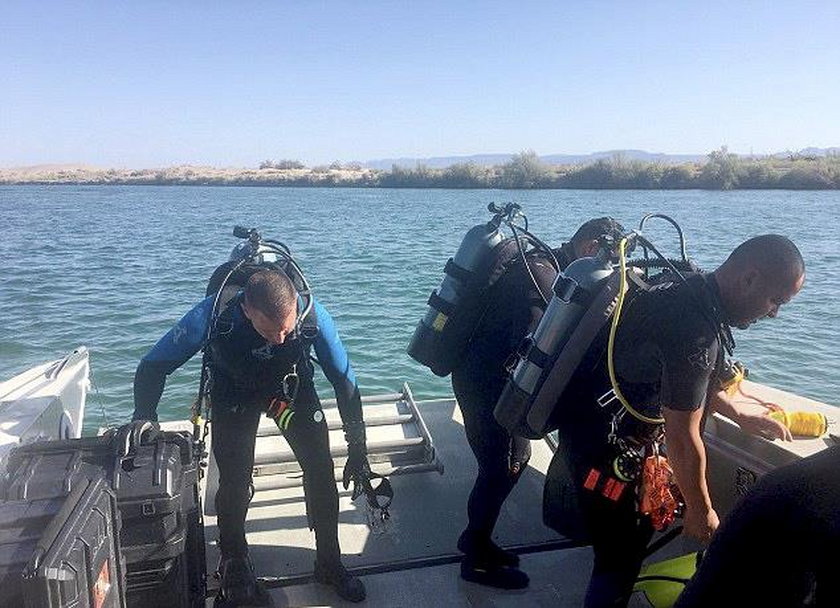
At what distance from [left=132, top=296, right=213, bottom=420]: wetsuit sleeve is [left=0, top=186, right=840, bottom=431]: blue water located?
2.82 metres

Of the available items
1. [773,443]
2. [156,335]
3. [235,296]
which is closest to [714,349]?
[773,443]

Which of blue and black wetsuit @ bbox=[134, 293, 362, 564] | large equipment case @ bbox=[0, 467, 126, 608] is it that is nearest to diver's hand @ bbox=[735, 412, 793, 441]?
blue and black wetsuit @ bbox=[134, 293, 362, 564]

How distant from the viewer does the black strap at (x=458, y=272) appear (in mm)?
2766

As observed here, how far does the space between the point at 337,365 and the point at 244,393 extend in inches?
15.0

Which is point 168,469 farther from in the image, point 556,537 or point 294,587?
point 556,537

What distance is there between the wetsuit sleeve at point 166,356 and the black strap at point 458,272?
97 centimetres

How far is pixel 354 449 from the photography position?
281 cm

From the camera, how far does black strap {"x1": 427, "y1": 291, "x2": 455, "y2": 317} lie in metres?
2.79

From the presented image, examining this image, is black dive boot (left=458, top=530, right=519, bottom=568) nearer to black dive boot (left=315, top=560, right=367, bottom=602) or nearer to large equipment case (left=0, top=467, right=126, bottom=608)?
black dive boot (left=315, top=560, right=367, bottom=602)

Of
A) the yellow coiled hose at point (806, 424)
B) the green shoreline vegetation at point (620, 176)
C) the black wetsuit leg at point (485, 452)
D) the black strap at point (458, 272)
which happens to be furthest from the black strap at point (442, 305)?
the green shoreline vegetation at point (620, 176)

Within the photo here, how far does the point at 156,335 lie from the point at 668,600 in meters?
8.42

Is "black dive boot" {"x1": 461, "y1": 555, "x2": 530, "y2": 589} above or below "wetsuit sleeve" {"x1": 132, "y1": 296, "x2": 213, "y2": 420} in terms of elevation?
below

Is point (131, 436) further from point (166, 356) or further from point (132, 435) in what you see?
point (166, 356)

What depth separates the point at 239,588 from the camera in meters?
2.58
